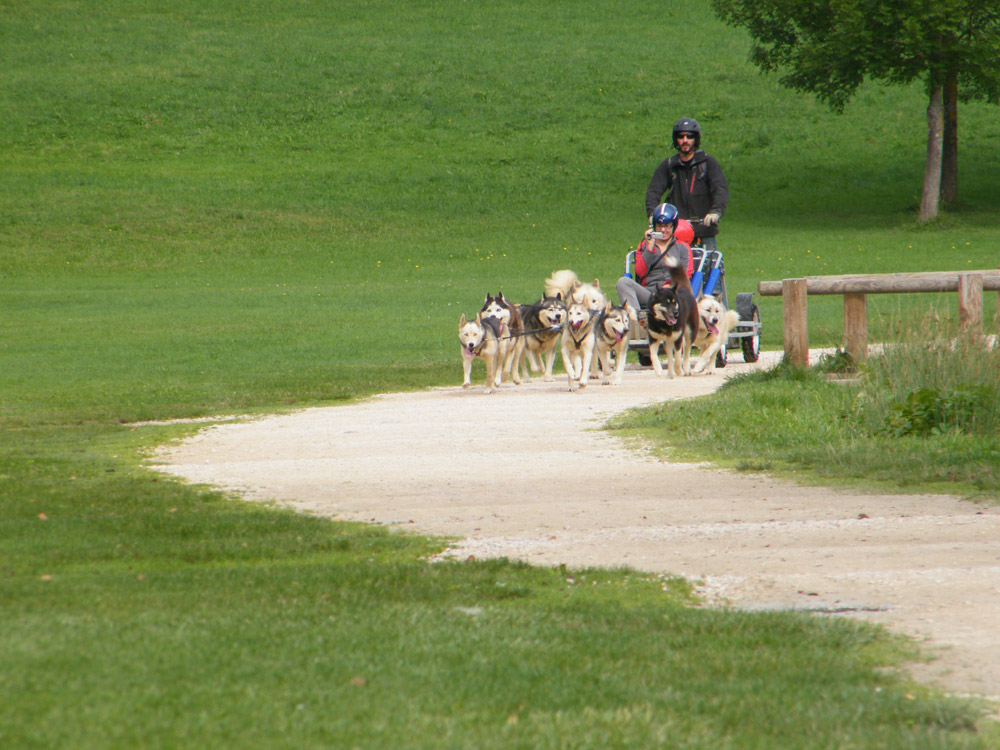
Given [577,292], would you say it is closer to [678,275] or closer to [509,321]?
[509,321]

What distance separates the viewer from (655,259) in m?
16.5

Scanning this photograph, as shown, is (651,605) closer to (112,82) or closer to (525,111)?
(525,111)

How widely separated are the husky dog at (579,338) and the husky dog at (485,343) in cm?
74

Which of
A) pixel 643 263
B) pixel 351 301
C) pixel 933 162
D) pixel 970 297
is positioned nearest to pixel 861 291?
pixel 970 297

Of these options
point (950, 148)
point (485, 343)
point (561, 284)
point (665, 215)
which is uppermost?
point (950, 148)

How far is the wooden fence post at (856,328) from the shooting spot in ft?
40.9

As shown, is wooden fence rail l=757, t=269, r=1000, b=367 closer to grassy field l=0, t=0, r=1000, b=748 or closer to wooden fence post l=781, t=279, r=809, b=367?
wooden fence post l=781, t=279, r=809, b=367

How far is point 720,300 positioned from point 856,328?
13.9 ft

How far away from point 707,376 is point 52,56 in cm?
4743

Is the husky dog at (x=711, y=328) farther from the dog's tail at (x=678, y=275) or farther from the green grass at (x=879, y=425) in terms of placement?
the green grass at (x=879, y=425)

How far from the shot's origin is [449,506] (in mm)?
7922

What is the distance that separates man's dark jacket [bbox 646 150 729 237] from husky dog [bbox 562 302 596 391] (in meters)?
2.67


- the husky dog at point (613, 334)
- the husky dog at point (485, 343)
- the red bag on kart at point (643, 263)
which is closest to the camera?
the husky dog at point (485, 343)

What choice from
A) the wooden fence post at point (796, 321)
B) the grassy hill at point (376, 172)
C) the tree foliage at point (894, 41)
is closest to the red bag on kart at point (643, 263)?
the grassy hill at point (376, 172)
